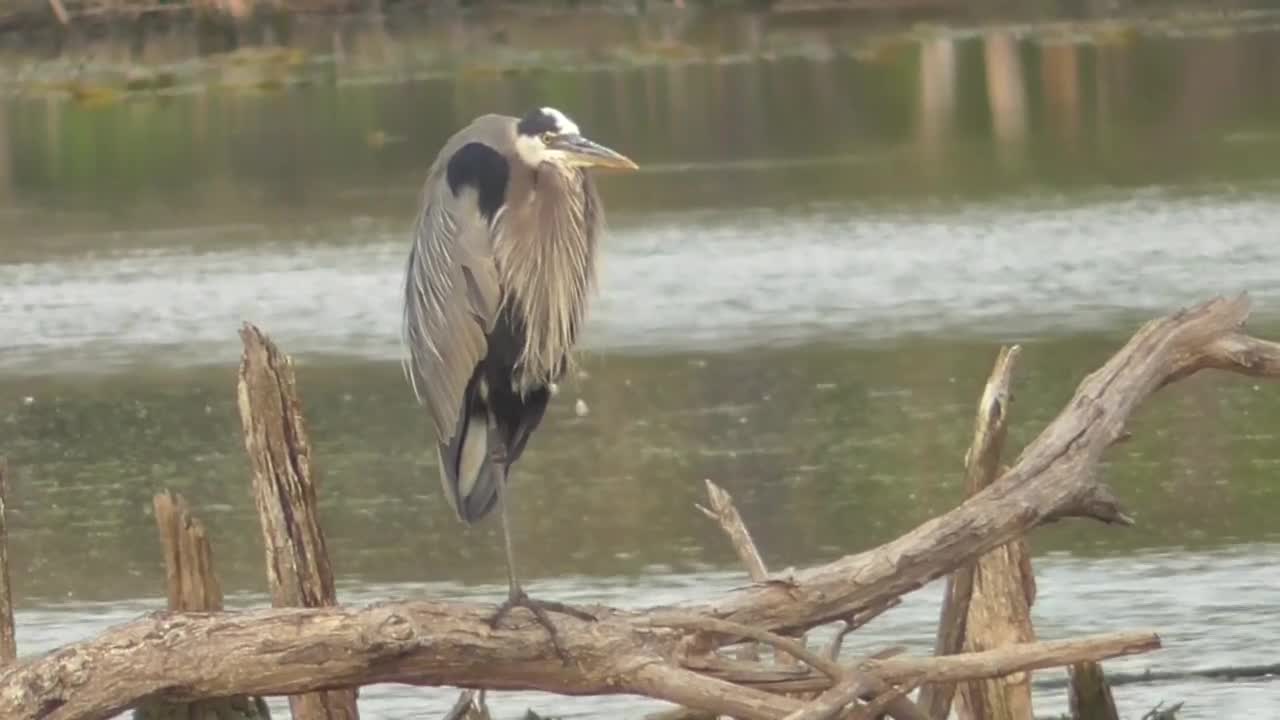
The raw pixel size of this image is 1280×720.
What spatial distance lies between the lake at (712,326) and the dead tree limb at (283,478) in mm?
2200

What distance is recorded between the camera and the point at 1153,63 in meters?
35.5

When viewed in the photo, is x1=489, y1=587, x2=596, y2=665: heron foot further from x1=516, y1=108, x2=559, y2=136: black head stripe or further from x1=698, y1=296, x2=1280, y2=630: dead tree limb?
x1=516, y1=108, x2=559, y2=136: black head stripe

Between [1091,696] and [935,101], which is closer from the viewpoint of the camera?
[1091,696]

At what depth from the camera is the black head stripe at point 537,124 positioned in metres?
7.32

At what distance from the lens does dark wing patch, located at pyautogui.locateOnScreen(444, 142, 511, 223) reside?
24.4ft

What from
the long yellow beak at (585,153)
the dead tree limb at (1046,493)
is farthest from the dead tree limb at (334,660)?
the long yellow beak at (585,153)

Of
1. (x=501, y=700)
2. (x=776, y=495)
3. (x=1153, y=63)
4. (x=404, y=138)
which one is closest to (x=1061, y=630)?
(x=501, y=700)

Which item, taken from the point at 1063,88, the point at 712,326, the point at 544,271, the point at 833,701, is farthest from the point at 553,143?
the point at 1063,88

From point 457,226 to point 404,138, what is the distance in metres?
24.9

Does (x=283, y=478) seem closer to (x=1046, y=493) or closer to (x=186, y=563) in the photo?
(x=186, y=563)

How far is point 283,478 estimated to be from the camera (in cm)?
758

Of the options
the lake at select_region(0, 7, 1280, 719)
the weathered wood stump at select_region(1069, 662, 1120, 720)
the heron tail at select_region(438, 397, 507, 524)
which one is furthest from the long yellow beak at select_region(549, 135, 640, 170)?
the lake at select_region(0, 7, 1280, 719)

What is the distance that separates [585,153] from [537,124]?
6.0 inches

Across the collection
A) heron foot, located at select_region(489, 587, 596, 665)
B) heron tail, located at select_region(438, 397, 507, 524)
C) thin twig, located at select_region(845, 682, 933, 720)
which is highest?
heron tail, located at select_region(438, 397, 507, 524)
